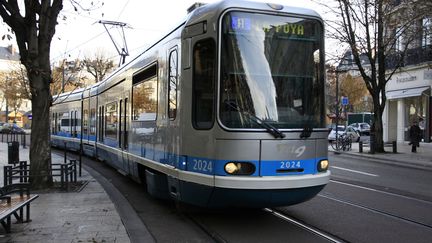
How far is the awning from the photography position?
30.9 metres

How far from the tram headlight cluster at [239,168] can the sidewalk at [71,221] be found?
5.58 feet

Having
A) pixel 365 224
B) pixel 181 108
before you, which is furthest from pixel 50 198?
pixel 365 224

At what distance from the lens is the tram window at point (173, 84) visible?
25.8ft

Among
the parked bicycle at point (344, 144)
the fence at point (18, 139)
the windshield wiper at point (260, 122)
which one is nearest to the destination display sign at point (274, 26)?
the windshield wiper at point (260, 122)

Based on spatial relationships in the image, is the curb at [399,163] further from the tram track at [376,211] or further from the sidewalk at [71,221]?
the sidewalk at [71,221]

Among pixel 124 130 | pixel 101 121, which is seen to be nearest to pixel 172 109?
pixel 124 130

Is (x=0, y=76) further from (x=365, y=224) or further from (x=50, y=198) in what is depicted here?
(x=365, y=224)

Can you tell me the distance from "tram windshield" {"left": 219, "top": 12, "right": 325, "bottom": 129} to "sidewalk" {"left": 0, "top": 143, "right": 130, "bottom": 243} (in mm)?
2416

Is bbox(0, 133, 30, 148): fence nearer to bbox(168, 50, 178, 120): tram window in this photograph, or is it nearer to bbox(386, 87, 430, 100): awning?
bbox(386, 87, 430, 100): awning

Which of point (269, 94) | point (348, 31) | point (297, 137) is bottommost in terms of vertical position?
point (297, 137)

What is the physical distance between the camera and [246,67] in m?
6.96

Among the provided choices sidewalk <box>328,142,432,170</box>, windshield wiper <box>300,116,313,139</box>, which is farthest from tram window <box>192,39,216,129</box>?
sidewalk <box>328,142,432,170</box>

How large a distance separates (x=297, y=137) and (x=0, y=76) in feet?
258

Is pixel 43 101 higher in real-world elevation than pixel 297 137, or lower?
higher
